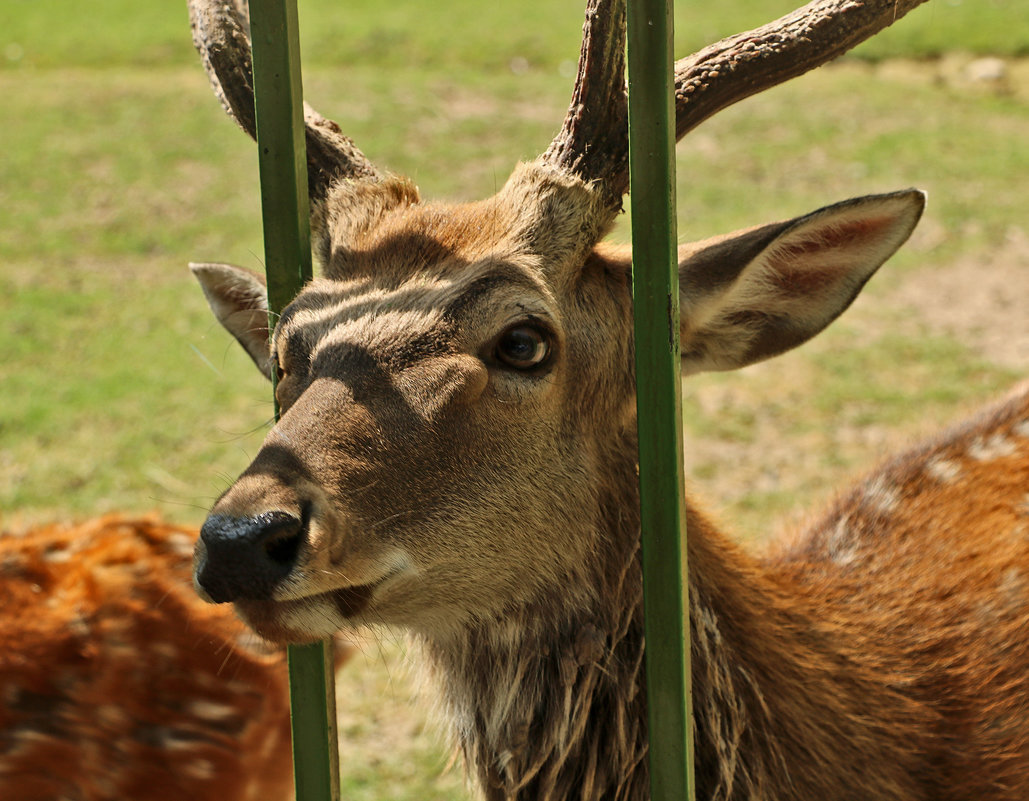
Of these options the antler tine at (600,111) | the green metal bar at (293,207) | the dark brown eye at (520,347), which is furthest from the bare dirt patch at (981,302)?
the green metal bar at (293,207)

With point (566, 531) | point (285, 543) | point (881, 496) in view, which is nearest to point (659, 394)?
point (566, 531)

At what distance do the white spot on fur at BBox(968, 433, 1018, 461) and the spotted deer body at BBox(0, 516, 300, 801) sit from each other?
2.11 m

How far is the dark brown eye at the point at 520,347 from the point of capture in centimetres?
234

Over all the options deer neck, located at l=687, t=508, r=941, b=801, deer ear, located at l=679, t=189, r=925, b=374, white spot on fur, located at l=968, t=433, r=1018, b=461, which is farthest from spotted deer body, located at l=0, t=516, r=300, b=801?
white spot on fur, located at l=968, t=433, r=1018, b=461

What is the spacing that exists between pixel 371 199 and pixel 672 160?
930mm

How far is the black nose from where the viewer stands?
1.88m

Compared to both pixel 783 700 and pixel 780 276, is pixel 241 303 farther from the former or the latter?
pixel 783 700

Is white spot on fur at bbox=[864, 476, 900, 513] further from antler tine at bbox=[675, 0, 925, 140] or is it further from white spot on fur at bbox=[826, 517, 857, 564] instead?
antler tine at bbox=[675, 0, 925, 140]

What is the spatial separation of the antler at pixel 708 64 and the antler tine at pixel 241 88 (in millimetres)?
600

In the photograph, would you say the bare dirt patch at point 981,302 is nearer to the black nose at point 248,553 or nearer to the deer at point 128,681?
the deer at point 128,681

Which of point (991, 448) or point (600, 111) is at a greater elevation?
point (600, 111)

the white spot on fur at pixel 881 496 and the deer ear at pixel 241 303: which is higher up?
the deer ear at pixel 241 303

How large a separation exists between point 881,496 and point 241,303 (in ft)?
6.21

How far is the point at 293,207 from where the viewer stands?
221 centimetres
